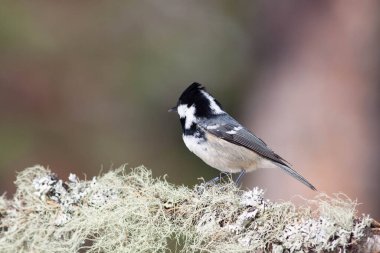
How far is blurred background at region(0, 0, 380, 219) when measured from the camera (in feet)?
15.2

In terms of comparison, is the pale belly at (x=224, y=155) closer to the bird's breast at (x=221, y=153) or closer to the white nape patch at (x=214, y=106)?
the bird's breast at (x=221, y=153)

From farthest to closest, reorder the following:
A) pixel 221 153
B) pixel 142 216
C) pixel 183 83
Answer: pixel 183 83 → pixel 221 153 → pixel 142 216

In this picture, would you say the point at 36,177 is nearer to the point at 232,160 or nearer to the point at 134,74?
the point at 232,160

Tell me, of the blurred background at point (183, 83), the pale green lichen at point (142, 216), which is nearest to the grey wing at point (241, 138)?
the pale green lichen at point (142, 216)

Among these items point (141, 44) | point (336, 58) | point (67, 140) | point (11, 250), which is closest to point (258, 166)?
point (11, 250)

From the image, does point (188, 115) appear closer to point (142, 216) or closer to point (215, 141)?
point (215, 141)

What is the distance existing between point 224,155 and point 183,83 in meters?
3.00

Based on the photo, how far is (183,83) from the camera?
6062 millimetres

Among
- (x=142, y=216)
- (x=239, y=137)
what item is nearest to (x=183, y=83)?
(x=239, y=137)

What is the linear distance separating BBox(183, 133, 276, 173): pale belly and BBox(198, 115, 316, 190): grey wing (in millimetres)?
23

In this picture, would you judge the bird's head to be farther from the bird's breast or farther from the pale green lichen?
the pale green lichen

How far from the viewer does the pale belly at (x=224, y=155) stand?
3092 millimetres

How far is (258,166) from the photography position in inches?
125

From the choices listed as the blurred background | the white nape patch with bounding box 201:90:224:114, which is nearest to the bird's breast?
the white nape patch with bounding box 201:90:224:114
